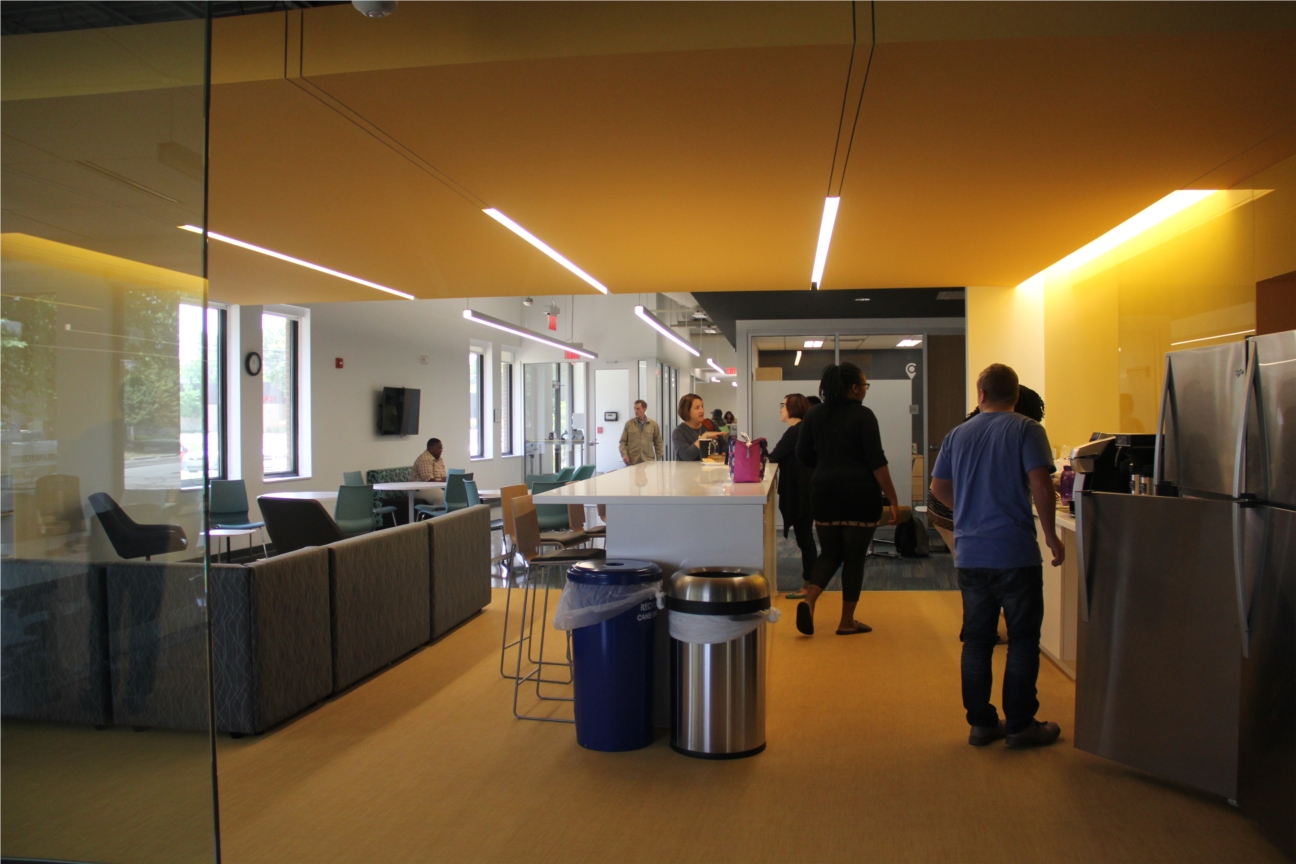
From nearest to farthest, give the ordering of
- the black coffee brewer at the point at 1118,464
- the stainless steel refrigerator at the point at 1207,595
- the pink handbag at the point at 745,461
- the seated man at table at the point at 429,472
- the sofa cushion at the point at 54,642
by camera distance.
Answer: the sofa cushion at the point at 54,642 < the stainless steel refrigerator at the point at 1207,595 < the black coffee brewer at the point at 1118,464 < the pink handbag at the point at 745,461 < the seated man at table at the point at 429,472

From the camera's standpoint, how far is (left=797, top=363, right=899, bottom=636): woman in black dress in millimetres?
4848

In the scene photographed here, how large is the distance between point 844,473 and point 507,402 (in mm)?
12889

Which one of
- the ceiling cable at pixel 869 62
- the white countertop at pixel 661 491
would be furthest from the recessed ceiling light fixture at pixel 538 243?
the ceiling cable at pixel 869 62

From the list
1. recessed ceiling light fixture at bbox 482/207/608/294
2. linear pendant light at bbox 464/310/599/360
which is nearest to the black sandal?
recessed ceiling light fixture at bbox 482/207/608/294

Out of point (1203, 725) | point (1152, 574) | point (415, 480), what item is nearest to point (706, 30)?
point (1152, 574)

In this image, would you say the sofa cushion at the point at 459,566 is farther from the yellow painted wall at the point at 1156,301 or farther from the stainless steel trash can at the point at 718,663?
the yellow painted wall at the point at 1156,301

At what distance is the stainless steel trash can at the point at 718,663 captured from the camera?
3223mm

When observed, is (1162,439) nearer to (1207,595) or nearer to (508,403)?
(1207,595)

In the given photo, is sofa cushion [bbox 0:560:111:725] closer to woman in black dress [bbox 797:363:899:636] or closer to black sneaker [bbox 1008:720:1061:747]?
black sneaker [bbox 1008:720:1061:747]

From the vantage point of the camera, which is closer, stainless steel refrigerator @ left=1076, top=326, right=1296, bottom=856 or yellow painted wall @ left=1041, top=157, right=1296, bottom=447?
stainless steel refrigerator @ left=1076, top=326, right=1296, bottom=856

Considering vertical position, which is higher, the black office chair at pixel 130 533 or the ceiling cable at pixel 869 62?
the ceiling cable at pixel 869 62

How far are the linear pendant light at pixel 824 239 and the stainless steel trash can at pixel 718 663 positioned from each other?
251cm

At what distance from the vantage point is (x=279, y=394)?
10.2 meters

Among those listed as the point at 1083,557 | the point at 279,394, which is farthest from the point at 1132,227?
the point at 279,394
